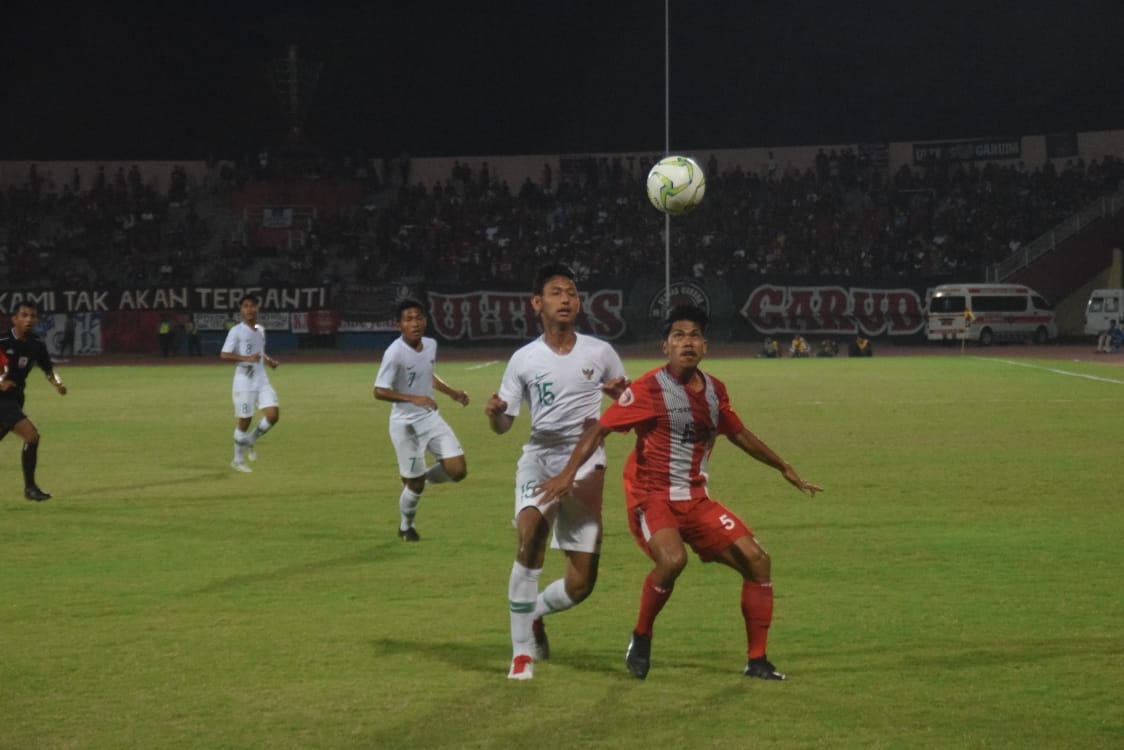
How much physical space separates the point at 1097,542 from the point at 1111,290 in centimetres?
4287

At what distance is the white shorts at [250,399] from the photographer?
1881 centimetres

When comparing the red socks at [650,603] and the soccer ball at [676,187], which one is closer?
the red socks at [650,603]

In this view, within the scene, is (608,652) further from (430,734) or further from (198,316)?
(198,316)

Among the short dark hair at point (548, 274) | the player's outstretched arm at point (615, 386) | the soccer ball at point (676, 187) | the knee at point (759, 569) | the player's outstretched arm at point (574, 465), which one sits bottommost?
the knee at point (759, 569)

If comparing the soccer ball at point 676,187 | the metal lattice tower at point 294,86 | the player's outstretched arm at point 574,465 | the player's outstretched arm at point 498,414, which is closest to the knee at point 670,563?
the player's outstretched arm at point 574,465

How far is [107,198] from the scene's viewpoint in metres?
62.8

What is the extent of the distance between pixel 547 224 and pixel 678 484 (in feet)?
181

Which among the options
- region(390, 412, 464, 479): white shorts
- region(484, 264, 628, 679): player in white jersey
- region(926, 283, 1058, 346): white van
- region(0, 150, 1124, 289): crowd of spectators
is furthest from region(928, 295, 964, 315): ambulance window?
region(484, 264, 628, 679): player in white jersey

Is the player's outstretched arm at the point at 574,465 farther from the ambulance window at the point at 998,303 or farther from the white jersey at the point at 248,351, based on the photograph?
the ambulance window at the point at 998,303

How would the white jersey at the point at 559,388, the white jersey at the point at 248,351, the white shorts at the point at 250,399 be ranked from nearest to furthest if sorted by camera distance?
the white jersey at the point at 559,388 < the white shorts at the point at 250,399 < the white jersey at the point at 248,351

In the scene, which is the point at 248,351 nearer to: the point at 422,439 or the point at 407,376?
the point at 407,376

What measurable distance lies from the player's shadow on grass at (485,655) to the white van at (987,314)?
151 ft

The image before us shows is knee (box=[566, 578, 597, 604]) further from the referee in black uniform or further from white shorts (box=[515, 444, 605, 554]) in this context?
the referee in black uniform

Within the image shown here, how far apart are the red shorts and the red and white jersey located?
52mm
